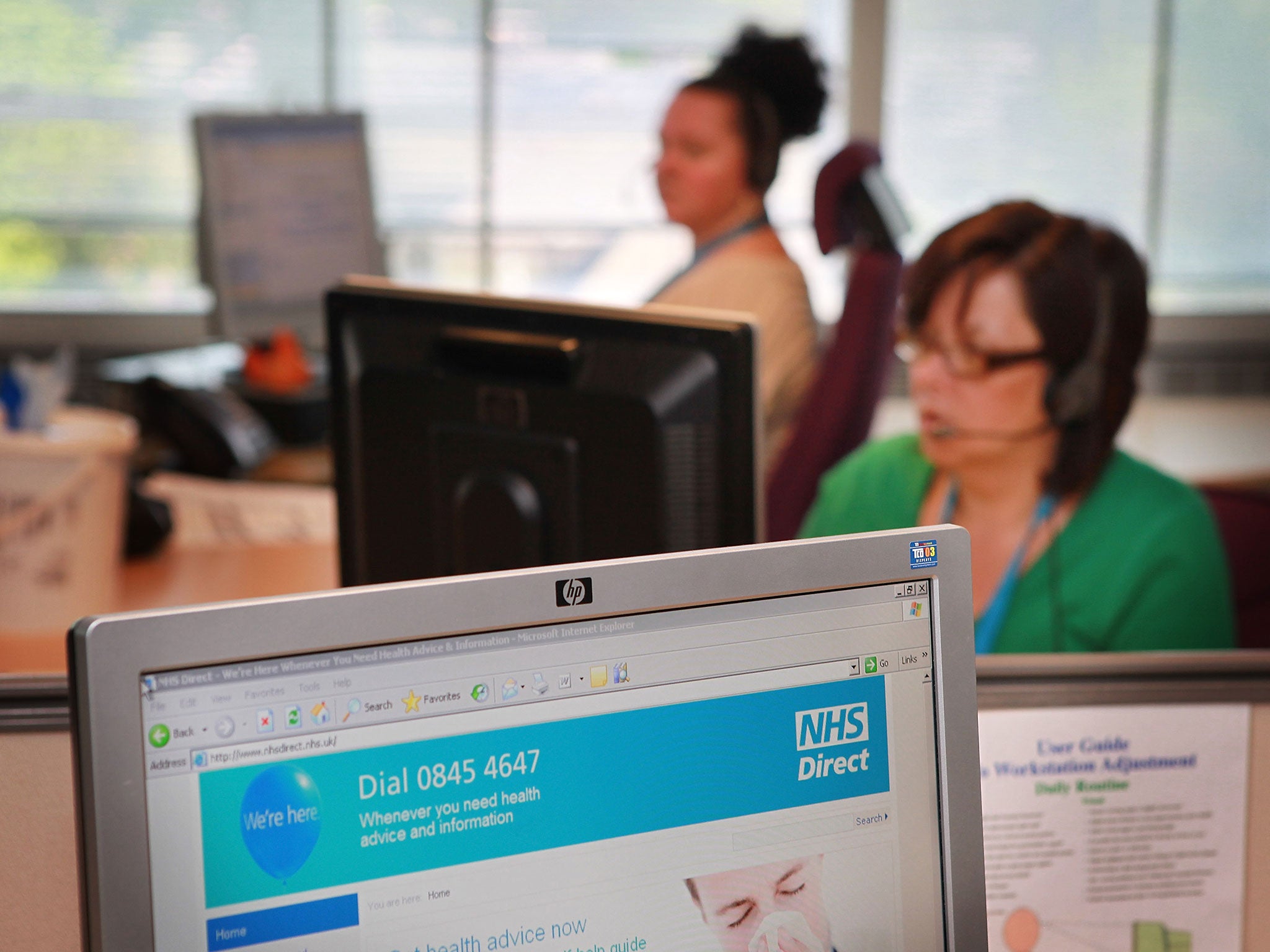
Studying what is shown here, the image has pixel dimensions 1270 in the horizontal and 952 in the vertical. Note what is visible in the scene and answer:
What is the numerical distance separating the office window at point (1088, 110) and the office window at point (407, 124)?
25 cm

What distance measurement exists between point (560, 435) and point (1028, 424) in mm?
527

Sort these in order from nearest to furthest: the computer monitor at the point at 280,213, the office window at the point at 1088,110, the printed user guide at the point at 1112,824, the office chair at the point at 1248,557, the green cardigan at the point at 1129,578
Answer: the printed user guide at the point at 1112,824 < the green cardigan at the point at 1129,578 < the office chair at the point at 1248,557 < the computer monitor at the point at 280,213 < the office window at the point at 1088,110

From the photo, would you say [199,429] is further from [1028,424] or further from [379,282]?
[1028,424]

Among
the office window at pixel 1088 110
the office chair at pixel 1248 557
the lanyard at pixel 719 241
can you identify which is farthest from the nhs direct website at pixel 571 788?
the office window at pixel 1088 110

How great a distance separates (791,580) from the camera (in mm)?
562

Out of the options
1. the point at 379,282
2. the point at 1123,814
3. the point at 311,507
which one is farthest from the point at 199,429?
the point at 1123,814

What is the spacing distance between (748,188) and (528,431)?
47.3 inches

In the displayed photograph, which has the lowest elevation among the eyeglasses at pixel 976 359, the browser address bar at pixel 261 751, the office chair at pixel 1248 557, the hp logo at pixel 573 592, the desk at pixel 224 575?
the desk at pixel 224 575

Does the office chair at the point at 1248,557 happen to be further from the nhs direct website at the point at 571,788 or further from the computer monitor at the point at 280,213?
the computer monitor at the point at 280,213

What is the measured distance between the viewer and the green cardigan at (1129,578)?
1.15 metres

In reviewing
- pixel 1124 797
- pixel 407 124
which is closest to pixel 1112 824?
pixel 1124 797

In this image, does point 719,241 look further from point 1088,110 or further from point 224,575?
point 1088,110

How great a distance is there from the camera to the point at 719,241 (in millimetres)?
2004

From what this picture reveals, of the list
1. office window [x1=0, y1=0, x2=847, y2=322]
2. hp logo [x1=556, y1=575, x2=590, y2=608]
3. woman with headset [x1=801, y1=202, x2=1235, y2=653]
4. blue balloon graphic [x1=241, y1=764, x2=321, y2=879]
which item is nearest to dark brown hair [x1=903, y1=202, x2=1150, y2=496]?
woman with headset [x1=801, y1=202, x2=1235, y2=653]
